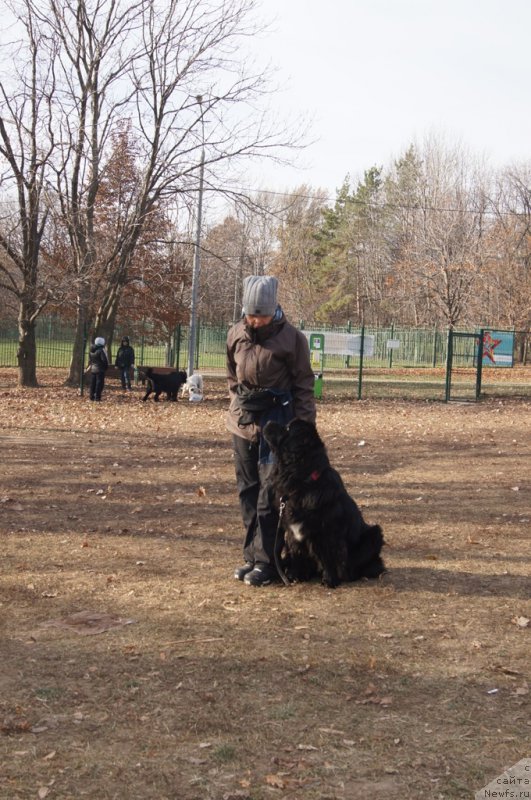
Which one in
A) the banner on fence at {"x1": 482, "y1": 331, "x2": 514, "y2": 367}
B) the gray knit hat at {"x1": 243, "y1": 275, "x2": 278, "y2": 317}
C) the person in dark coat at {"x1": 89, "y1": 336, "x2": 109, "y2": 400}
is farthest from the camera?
the banner on fence at {"x1": 482, "y1": 331, "x2": 514, "y2": 367}

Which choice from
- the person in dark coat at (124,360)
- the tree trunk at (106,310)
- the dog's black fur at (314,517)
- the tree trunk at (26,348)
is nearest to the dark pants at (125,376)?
the person in dark coat at (124,360)

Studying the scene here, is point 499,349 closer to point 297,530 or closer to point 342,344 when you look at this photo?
point 342,344

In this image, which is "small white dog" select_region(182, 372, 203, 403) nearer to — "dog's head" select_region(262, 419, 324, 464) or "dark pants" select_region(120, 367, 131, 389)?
"dark pants" select_region(120, 367, 131, 389)

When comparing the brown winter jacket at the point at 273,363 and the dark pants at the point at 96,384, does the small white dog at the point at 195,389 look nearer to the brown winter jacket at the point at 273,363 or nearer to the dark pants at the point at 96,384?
the dark pants at the point at 96,384

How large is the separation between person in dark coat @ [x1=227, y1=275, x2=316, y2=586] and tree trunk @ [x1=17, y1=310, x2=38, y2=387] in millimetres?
18007

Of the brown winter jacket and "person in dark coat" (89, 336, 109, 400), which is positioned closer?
the brown winter jacket

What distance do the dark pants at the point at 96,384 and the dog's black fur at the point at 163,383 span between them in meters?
1.05

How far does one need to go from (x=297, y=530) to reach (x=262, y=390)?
0.91 m

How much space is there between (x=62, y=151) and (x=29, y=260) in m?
2.92

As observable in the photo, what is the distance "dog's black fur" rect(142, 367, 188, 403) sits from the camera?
20.2 metres

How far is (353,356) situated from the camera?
3541cm

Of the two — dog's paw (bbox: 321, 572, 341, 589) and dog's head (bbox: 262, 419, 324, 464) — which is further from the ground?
dog's head (bbox: 262, 419, 324, 464)

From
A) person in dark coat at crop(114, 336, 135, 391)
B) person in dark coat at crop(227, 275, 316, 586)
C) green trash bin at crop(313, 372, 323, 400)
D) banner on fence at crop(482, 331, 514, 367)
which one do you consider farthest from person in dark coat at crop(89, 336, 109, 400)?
person in dark coat at crop(227, 275, 316, 586)

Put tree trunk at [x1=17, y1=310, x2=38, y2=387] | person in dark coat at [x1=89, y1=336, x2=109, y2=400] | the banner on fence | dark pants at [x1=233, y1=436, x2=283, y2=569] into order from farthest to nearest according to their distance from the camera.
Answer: the banner on fence, tree trunk at [x1=17, y1=310, x2=38, y2=387], person in dark coat at [x1=89, y1=336, x2=109, y2=400], dark pants at [x1=233, y1=436, x2=283, y2=569]
